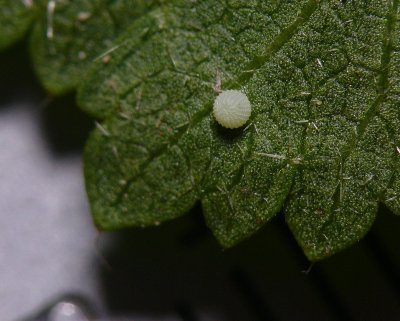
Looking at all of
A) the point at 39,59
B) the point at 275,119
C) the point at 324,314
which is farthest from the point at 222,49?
the point at 324,314

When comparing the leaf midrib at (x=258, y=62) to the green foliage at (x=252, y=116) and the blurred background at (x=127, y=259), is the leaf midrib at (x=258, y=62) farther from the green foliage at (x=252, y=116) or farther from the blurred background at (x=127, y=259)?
the blurred background at (x=127, y=259)

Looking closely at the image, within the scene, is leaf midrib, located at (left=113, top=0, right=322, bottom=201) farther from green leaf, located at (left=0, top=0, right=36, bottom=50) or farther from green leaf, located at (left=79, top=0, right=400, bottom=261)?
green leaf, located at (left=0, top=0, right=36, bottom=50)

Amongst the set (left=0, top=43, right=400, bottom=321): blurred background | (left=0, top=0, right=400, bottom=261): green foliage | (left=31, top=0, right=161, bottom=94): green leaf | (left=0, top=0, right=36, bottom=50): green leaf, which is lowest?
(left=0, top=43, right=400, bottom=321): blurred background

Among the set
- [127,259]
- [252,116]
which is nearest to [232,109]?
[252,116]

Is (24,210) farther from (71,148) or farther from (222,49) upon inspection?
(222,49)

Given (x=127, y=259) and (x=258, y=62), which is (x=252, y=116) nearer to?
(x=258, y=62)

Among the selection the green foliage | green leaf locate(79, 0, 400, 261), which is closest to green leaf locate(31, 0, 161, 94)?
the green foliage

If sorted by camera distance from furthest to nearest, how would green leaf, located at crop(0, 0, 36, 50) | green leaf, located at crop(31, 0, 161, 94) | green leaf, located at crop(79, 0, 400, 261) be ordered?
green leaf, located at crop(0, 0, 36, 50) → green leaf, located at crop(31, 0, 161, 94) → green leaf, located at crop(79, 0, 400, 261)
